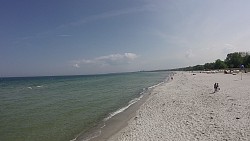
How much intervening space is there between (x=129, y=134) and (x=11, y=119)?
39.6 feet

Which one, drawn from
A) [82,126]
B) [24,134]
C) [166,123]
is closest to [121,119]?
[82,126]

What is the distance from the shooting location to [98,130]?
14.8 m

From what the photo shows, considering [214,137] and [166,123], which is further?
[166,123]

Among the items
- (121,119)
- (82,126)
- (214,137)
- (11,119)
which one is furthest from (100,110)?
(214,137)

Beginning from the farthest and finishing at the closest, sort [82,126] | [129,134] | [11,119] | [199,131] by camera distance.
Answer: [11,119], [82,126], [129,134], [199,131]

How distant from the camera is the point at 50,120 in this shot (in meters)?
18.3

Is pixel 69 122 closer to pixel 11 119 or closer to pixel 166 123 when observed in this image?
pixel 11 119

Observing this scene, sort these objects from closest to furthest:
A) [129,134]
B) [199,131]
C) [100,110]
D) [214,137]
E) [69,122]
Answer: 1. [214,137]
2. [199,131]
3. [129,134]
4. [69,122]
5. [100,110]

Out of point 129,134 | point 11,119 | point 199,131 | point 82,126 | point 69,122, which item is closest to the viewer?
point 199,131

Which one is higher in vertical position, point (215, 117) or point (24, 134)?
point (215, 117)

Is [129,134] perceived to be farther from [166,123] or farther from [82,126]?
[82,126]

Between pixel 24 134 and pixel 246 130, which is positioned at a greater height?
pixel 246 130

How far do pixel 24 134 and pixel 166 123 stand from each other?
9.28 m

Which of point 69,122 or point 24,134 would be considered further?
point 69,122
